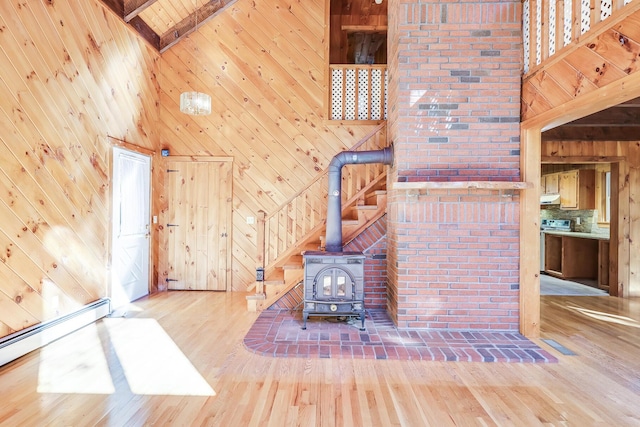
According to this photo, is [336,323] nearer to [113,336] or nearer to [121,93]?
[113,336]

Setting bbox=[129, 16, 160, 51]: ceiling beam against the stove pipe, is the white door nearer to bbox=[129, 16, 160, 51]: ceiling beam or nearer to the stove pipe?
bbox=[129, 16, 160, 51]: ceiling beam

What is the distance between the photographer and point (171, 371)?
9.38 feet

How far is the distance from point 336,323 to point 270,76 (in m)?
4.04

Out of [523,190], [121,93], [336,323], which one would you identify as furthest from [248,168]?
[523,190]

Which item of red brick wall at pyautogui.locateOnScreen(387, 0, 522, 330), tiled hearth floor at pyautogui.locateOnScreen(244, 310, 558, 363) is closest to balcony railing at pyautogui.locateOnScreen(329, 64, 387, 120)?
red brick wall at pyautogui.locateOnScreen(387, 0, 522, 330)

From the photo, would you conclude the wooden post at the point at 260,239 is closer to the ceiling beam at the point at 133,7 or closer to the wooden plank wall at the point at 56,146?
the wooden plank wall at the point at 56,146

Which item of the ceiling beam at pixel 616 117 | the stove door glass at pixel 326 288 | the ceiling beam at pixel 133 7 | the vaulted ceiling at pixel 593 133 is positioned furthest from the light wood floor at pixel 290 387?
the ceiling beam at pixel 133 7

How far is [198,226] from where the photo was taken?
5742mm

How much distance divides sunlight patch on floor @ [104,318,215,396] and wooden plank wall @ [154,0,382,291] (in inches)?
79.6

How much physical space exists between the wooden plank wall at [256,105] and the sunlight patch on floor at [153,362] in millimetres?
2023

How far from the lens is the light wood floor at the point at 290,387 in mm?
2230

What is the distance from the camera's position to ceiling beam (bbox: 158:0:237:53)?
5.61m

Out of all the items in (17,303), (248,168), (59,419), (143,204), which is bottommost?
(59,419)

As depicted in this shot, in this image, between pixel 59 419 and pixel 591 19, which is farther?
pixel 591 19
